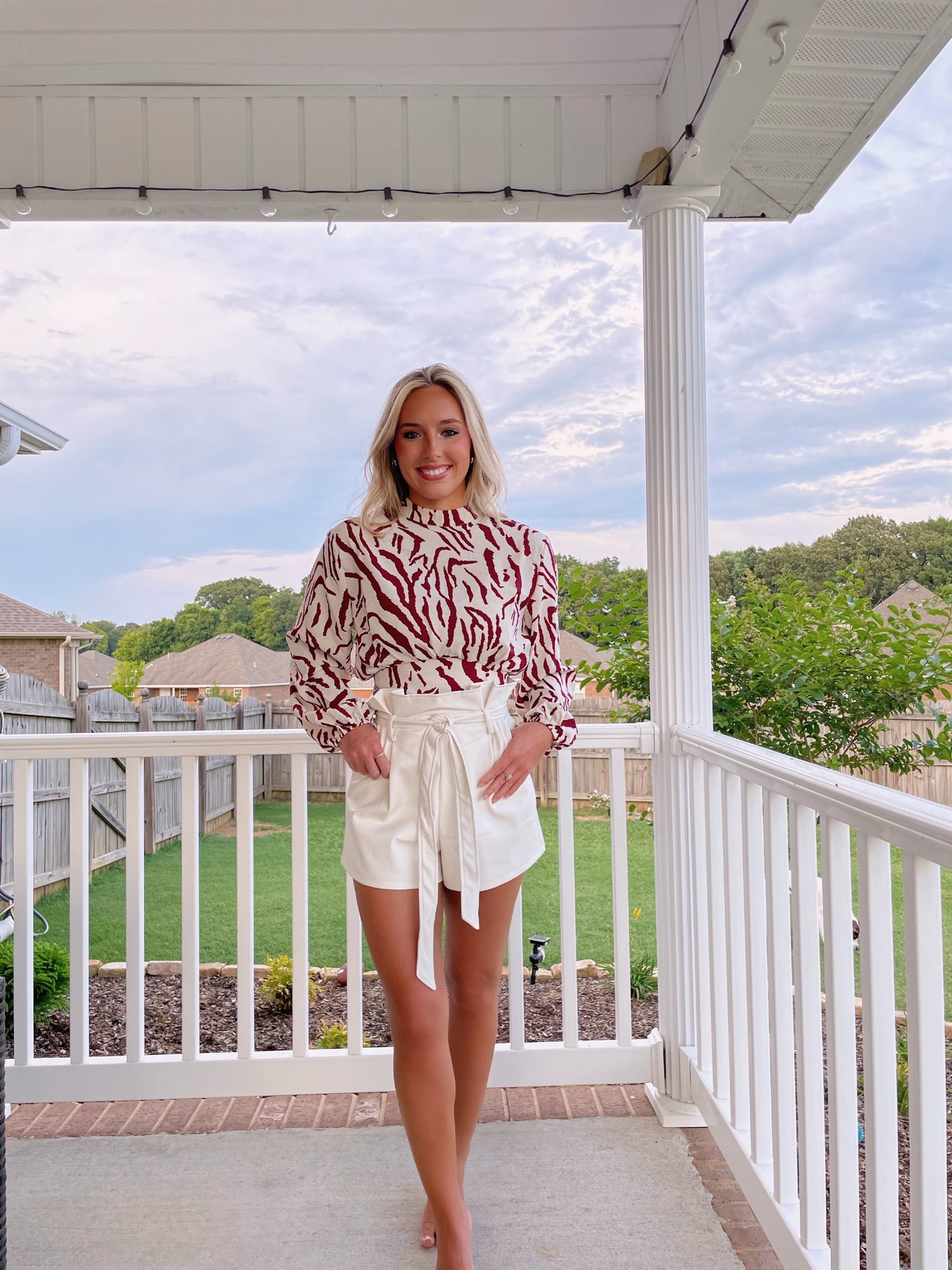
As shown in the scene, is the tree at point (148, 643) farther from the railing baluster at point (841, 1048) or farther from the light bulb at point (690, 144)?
the railing baluster at point (841, 1048)

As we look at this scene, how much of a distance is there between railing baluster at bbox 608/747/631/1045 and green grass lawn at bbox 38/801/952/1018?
157 centimetres

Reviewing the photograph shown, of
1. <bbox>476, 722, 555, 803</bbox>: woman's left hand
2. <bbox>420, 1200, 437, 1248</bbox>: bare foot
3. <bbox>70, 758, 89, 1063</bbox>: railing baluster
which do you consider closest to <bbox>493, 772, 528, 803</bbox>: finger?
<bbox>476, 722, 555, 803</bbox>: woman's left hand

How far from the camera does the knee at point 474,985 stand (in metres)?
1.55

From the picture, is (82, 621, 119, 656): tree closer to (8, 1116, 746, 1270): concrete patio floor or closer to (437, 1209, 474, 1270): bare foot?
(8, 1116, 746, 1270): concrete patio floor

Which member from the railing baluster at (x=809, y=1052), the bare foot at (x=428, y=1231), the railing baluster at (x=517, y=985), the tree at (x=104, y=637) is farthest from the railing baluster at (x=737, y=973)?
the tree at (x=104, y=637)

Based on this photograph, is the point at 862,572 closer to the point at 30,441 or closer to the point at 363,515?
the point at 363,515

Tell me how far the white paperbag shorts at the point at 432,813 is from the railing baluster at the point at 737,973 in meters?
0.50

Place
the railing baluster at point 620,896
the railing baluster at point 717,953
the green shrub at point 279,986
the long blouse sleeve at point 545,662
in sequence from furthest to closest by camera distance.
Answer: the green shrub at point 279,986 < the railing baluster at point 620,896 < the railing baluster at point 717,953 < the long blouse sleeve at point 545,662

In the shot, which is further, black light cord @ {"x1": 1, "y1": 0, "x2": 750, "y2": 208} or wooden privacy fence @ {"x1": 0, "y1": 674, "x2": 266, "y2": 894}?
wooden privacy fence @ {"x1": 0, "y1": 674, "x2": 266, "y2": 894}

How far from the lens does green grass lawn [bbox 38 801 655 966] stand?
4.24 meters

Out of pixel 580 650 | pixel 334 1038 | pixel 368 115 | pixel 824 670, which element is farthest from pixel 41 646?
pixel 824 670

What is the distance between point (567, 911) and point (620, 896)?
0.15 m

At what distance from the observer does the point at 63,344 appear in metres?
5.66

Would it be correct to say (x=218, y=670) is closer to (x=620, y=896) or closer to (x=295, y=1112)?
(x=295, y=1112)
